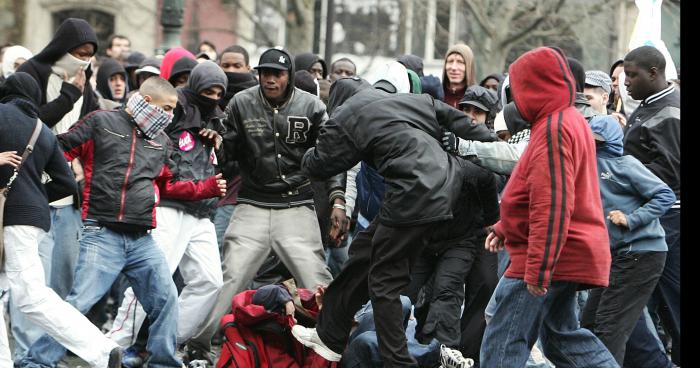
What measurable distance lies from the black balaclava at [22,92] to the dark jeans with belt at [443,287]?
272 cm

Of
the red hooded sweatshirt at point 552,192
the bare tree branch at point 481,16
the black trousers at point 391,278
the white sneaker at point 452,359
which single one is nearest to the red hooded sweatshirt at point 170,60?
the black trousers at point 391,278

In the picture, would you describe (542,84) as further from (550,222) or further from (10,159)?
(10,159)

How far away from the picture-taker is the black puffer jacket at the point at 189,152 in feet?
32.1

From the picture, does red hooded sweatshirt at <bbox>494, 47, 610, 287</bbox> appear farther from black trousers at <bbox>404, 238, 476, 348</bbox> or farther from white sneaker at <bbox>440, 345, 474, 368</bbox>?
black trousers at <bbox>404, 238, 476, 348</bbox>

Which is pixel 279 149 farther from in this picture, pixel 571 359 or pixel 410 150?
pixel 571 359

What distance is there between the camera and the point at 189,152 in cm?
988

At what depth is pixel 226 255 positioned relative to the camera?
982 centimetres

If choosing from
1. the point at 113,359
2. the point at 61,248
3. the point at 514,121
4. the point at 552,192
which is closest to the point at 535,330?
the point at 552,192

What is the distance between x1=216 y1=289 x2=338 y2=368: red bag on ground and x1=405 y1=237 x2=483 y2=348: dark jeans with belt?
732 millimetres

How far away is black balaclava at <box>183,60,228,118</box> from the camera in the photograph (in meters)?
10.1

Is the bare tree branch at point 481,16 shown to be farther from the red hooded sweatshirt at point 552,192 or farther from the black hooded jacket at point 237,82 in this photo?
the red hooded sweatshirt at point 552,192

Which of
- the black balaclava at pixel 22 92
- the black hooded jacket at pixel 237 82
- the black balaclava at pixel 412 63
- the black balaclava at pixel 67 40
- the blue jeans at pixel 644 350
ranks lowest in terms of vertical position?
Answer: the blue jeans at pixel 644 350

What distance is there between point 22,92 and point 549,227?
3.57 meters

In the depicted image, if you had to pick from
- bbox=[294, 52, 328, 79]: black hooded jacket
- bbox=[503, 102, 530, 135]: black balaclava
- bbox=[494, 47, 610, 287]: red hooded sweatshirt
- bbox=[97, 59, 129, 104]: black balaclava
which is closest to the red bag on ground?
bbox=[494, 47, 610, 287]: red hooded sweatshirt
